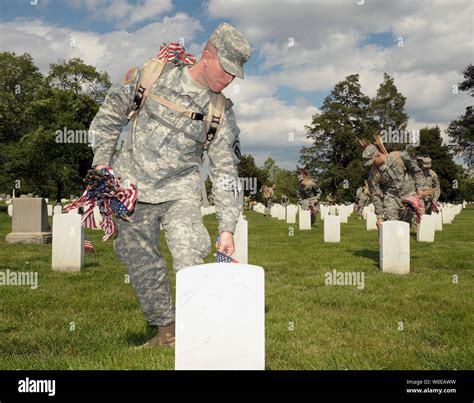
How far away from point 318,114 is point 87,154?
3398 cm

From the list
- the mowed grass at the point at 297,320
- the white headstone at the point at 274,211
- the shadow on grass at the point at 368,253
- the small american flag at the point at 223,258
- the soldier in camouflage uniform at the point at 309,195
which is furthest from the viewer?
the white headstone at the point at 274,211

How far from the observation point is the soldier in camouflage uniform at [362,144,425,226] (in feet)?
38.0

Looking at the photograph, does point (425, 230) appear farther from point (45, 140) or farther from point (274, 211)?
point (45, 140)

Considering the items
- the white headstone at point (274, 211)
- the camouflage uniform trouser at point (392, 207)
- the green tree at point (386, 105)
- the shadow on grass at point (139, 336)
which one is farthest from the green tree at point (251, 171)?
the shadow on grass at point (139, 336)

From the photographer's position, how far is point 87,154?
41.6 meters

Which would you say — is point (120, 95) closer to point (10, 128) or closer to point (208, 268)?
point (208, 268)

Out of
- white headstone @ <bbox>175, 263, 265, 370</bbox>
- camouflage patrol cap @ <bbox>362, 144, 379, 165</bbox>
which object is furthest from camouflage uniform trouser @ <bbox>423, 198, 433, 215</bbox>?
white headstone @ <bbox>175, 263, 265, 370</bbox>

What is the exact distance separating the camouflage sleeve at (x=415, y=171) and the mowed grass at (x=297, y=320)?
6.66ft

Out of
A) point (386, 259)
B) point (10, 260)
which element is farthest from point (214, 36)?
point (10, 260)

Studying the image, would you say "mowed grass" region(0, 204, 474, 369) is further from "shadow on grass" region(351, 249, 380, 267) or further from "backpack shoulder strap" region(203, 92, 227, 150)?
"backpack shoulder strap" region(203, 92, 227, 150)

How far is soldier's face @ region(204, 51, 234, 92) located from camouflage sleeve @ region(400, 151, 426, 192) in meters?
8.73

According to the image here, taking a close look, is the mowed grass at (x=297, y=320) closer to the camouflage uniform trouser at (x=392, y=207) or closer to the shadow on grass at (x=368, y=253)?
the shadow on grass at (x=368, y=253)

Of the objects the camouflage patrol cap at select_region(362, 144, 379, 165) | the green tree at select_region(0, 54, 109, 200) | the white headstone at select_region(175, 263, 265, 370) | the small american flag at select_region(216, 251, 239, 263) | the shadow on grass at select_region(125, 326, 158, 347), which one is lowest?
the shadow on grass at select_region(125, 326, 158, 347)

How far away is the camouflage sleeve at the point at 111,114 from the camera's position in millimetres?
4129
